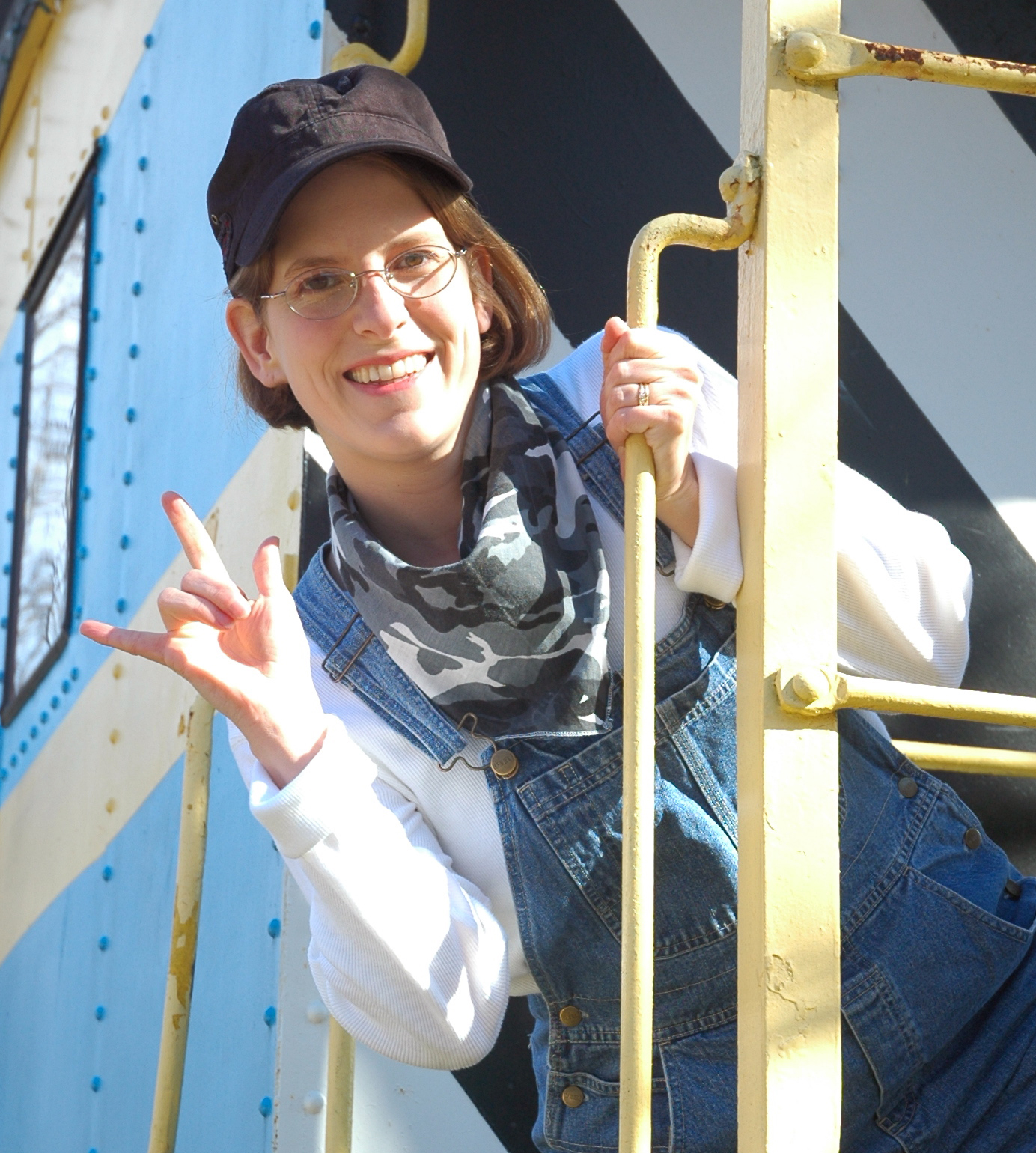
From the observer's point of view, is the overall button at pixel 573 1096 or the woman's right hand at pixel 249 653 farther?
the overall button at pixel 573 1096

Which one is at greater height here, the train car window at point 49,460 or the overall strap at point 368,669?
the train car window at point 49,460

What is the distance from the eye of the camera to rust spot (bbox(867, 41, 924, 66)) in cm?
107

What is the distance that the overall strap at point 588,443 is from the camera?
150 cm

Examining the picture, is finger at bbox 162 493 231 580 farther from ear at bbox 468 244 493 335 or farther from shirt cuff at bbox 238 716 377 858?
ear at bbox 468 244 493 335

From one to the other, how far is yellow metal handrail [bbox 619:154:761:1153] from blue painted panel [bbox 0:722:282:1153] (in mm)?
883

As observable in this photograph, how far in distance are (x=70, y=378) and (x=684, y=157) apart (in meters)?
1.58

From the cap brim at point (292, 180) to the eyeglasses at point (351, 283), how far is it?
0.19 ft

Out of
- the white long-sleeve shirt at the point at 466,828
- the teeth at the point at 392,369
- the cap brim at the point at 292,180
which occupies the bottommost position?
the white long-sleeve shirt at the point at 466,828

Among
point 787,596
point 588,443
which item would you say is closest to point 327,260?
point 588,443

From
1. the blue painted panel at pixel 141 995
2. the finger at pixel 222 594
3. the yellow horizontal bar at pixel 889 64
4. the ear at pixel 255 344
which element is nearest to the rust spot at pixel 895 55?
the yellow horizontal bar at pixel 889 64

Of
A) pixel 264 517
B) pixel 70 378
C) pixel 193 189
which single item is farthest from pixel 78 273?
pixel 264 517

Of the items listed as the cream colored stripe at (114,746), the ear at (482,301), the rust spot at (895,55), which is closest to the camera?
the rust spot at (895,55)

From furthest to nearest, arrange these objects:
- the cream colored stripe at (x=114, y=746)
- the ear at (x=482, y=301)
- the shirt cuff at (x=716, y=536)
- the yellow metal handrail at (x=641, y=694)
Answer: the cream colored stripe at (x=114, y=746), the ear at (x=482, y=301), the shirt cuff at (x=716, y=536), the yellow metal handrail at (x=641, y=694)

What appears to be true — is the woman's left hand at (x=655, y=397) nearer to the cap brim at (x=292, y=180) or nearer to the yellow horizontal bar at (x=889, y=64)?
the yellow horizontal bar at (x=889, y=64)
